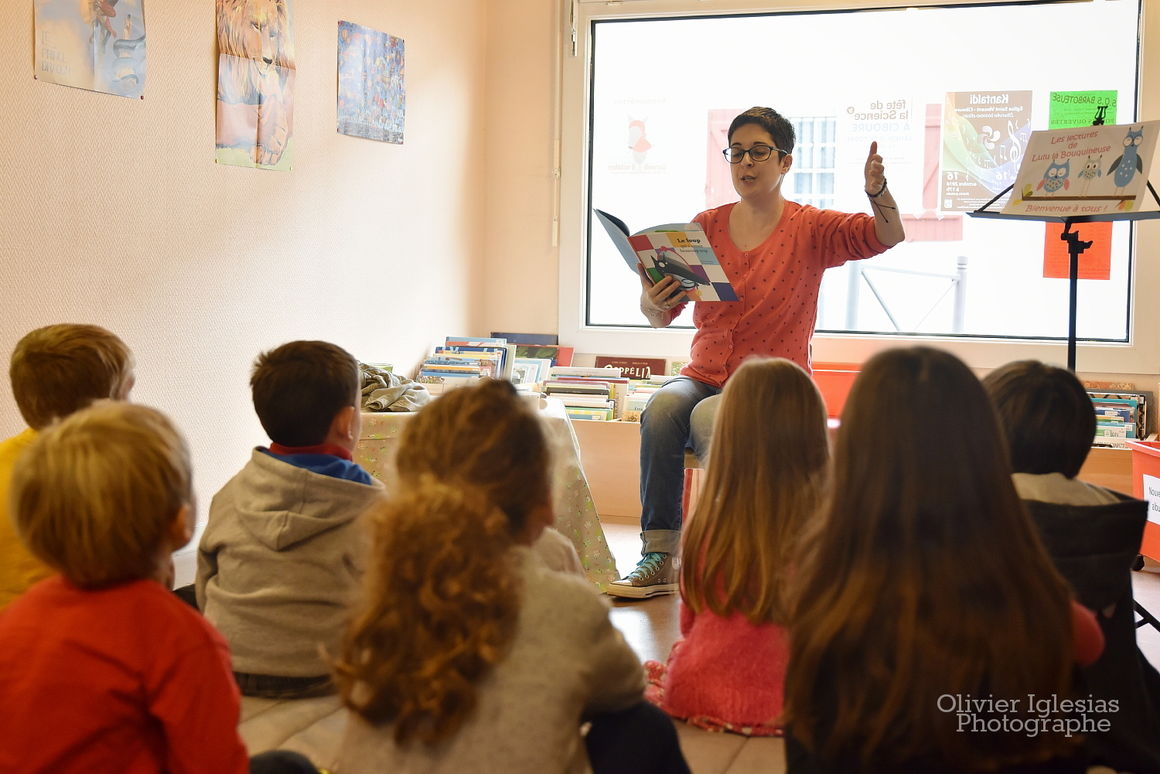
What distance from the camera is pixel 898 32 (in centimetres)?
432

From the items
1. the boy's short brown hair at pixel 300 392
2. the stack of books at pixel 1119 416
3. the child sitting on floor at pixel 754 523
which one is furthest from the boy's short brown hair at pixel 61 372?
the stack of books at pixel 1119 416

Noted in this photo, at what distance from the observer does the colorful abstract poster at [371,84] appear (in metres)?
3.73

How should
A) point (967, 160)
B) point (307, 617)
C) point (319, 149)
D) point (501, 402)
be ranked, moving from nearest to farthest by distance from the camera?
1. point (501, 402)
2. point (307, 617)
3. point (319, 149)
4. point (967, 160)

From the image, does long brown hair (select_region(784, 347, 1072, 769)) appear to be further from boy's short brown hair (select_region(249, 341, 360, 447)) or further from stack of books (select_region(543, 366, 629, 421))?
stack of books (select_region(543, 366, 629, 421))

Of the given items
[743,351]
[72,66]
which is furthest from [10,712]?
[743,351]

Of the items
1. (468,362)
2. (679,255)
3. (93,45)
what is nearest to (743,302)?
(679,255)

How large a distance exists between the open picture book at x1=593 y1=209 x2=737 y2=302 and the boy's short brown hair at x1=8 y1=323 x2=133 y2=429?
142 centimetres

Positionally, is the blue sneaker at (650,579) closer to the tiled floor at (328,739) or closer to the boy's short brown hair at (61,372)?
the tiled floor at (328,739)

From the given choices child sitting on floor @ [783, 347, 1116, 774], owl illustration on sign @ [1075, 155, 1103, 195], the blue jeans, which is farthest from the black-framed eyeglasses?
child sitting on floor @ [783, 347, 1116, 774]

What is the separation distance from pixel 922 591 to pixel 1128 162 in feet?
7.70

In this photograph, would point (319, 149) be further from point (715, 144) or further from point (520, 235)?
point (715, 144)

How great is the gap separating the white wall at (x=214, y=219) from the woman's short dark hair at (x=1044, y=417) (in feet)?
6.91

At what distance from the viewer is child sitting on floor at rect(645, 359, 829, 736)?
1.85 metres

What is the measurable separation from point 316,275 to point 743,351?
1425 millimetres
